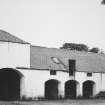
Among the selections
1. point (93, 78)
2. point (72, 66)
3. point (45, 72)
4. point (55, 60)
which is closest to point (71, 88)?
point (72, 66)

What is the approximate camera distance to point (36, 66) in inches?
1267

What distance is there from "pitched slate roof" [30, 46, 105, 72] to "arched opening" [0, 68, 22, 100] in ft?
7.67

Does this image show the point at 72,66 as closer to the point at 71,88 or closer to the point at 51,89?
the point at 71,88

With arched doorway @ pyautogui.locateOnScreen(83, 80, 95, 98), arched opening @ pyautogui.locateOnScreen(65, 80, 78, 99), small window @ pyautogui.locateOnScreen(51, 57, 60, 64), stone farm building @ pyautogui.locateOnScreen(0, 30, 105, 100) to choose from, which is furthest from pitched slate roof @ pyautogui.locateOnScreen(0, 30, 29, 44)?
arched doorway @ pyautogui.locateOnScreen(83, 80, 95, 98)

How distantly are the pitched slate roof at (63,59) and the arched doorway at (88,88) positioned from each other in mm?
1807

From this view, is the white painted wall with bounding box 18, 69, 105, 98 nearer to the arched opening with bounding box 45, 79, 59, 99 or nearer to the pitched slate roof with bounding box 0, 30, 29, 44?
the arched opening with bounding box 45, 79, 59, 99

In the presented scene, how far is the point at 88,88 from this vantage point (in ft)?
126

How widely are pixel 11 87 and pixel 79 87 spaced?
8.92 metres

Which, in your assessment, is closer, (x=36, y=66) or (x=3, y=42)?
(x=3, y=42)

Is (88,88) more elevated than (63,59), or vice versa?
(63,59)

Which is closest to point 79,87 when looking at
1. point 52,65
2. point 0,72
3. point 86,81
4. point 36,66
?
point 86,81

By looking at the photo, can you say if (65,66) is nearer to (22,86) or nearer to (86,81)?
(86,81)

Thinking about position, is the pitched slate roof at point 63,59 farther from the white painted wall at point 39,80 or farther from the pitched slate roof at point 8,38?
the pitched slate roof at point 8,38

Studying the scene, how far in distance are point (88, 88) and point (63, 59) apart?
17.5 ft
